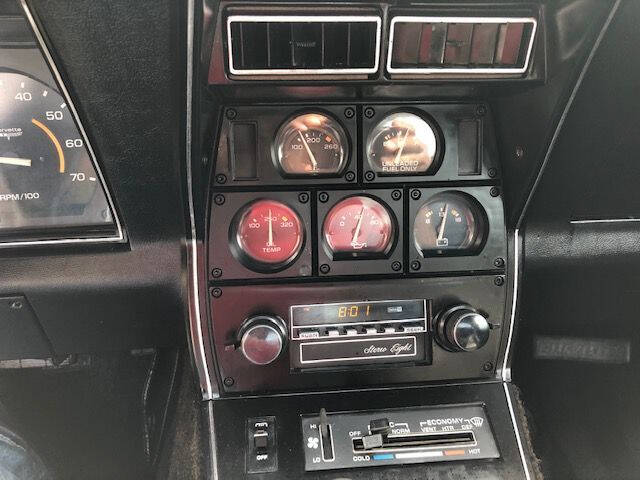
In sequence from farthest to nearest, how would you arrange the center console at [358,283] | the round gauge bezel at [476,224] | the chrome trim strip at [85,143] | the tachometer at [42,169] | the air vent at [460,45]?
the round gauge bezel at [476,224] → the center console at [358,283] → the tachometer at [42,169] → the air vent at [460,45] → the chrome trim strip at [85,143]

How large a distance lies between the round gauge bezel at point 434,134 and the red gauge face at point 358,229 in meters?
0.10

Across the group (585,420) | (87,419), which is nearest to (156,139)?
(87,419)

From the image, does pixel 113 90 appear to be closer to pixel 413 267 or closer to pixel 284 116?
pixel 284 116

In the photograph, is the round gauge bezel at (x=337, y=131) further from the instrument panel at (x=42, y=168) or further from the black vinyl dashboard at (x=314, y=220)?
Result: the instrument panel at (x=42, y=168)

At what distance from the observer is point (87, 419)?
1836 mm

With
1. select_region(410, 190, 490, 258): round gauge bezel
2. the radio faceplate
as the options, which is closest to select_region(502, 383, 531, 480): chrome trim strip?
the radio faceplate

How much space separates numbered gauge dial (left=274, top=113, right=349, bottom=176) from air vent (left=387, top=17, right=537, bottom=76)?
0.92 ft

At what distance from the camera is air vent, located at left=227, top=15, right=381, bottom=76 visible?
1258 millimetres

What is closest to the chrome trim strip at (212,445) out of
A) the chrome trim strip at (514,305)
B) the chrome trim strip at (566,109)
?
the chrome trim strip at (514,305)

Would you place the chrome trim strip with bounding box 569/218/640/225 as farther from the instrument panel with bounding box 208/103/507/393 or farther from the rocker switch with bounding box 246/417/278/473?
the rocker switch with bounding box 246/417/278/473

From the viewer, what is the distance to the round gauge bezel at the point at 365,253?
5.22ft

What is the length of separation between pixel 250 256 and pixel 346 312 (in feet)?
1.05

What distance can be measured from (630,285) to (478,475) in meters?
0.64

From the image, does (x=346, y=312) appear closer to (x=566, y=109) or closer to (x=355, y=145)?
(x=355, y=145)
